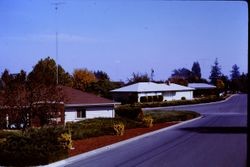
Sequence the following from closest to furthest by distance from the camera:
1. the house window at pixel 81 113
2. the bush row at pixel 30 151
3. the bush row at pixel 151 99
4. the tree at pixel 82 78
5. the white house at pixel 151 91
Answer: the bush row at pixel 30 151, the house window at pixel 81 113, the bush row at pixel 151 99, the white house at pixel 151 91, the tree at pixel 82 78

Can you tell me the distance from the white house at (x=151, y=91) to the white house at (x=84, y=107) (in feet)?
108

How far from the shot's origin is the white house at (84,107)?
38.2 meters

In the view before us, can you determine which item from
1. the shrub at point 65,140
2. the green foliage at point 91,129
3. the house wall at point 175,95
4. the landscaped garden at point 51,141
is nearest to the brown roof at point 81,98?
the landscaped garden at point 51,141

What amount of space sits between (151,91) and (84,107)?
3967cm

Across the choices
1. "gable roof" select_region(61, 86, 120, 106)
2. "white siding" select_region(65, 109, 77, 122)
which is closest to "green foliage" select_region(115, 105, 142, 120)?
"gable roof" select_region(61, 86, 120, 106)

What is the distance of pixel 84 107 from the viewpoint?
39406 mm

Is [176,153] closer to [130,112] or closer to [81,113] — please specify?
[81,113]

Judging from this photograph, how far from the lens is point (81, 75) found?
95688 millimetres

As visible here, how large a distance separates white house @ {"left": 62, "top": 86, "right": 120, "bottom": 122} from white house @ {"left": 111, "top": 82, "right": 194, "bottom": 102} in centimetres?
3303

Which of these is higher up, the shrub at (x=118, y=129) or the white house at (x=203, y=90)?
the white house at (x=203, y=90)

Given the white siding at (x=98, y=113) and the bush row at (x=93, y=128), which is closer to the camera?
the bush row at (x=93, y=128)

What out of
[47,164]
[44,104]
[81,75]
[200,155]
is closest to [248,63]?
[47,164]

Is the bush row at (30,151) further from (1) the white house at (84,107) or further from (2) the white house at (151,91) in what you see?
(2) the white house at (151,91)

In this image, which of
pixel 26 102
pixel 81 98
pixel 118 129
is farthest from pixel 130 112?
pixel 26 102
